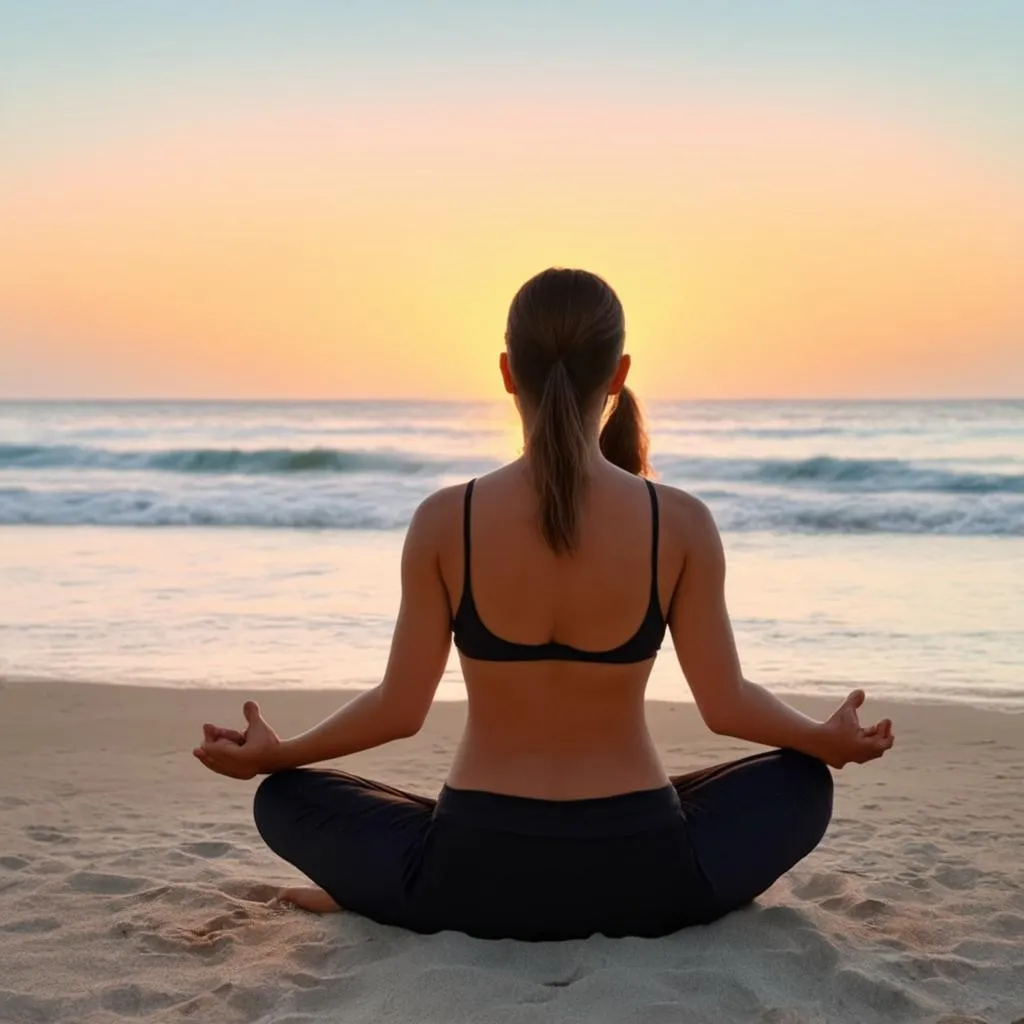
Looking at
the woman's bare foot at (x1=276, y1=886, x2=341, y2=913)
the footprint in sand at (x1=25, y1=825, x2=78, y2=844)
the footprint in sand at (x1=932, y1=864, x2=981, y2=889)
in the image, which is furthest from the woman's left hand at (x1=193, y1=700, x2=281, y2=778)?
the footprint in sand at (x1=932, y1=864, x2=981, y2=889)

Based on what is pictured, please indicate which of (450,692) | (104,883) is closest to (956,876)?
(104,883)

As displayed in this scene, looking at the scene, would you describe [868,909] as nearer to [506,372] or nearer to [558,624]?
[558,624]

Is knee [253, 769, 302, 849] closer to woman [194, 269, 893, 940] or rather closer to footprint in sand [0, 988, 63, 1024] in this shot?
woman [194, 269, 893, 940]

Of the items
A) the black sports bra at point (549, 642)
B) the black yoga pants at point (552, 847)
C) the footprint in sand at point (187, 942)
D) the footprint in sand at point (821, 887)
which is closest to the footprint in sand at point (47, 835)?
the footprint in sand at point (187, 942)

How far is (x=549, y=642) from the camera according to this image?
9.47ft

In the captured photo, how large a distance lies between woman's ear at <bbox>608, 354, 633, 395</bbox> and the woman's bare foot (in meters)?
1.47

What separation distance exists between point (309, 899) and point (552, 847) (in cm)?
84

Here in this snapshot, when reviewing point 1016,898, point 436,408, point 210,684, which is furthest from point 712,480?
point 436,408

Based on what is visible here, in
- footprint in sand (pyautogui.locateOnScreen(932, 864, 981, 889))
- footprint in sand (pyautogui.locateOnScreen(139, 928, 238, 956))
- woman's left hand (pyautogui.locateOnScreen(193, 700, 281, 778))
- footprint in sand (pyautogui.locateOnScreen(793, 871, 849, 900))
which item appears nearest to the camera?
woman's left hand (pyautogui.locateOnScreen(193, 700, 281, 778))

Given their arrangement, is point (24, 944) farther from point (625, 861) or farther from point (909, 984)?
point (909, 984)

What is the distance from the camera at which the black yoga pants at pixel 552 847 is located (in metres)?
2.96

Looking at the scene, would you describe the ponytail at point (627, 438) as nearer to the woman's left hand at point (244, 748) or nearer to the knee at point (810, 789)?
the knee at point (810, 789)

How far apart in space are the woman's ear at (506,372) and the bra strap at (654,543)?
37 centimetres

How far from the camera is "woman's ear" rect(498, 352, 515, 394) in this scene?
294 cm
